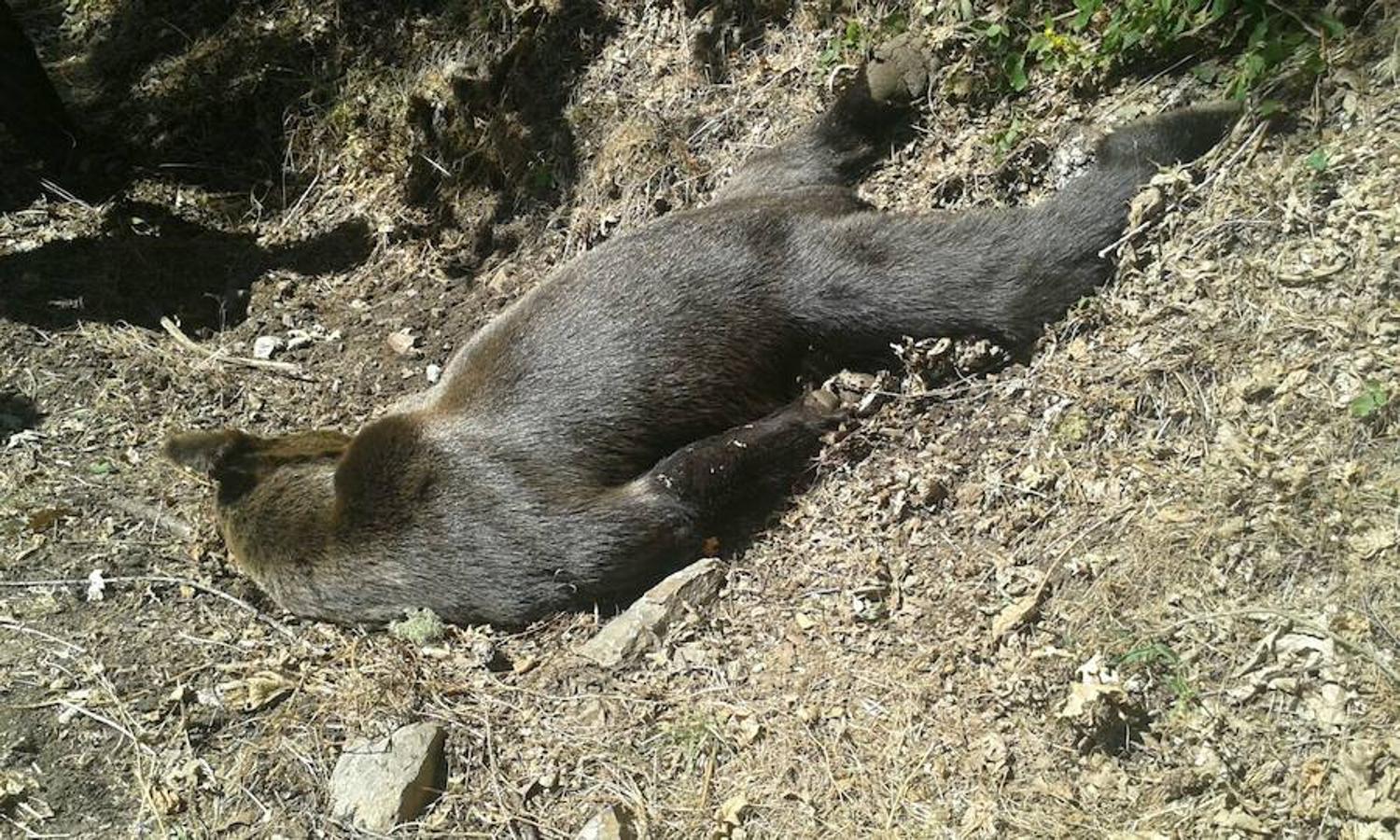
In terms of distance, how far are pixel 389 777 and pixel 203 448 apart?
7.40 feet

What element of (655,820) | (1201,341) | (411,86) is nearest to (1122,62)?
(1201,341)

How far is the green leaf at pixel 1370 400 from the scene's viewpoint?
11.7 feet

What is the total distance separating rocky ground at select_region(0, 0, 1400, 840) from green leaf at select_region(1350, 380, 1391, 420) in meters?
0.02

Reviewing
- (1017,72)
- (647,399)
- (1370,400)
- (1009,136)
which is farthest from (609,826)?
(1017,72)

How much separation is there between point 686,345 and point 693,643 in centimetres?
139

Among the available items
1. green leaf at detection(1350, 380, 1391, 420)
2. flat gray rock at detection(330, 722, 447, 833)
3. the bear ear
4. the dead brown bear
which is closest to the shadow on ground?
the bear ear

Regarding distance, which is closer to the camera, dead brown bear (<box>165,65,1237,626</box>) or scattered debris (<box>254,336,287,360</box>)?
dead brown bear (<box>165,65,1237,626</box>)

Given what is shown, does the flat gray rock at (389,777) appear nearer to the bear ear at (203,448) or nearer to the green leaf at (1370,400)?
the bear ear at (203,448)

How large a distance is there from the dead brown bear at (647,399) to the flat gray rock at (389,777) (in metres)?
0.72

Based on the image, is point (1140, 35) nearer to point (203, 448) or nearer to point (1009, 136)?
point (1009, 136)

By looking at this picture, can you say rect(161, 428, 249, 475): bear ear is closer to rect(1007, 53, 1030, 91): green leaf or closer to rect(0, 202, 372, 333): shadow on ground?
rect(0, 202, 372, 333): shadow on ground

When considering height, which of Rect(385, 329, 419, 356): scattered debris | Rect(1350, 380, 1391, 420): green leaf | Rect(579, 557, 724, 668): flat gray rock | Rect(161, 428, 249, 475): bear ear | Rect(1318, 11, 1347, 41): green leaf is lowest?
Rect(579, 557, 724, 668): flat gray rock

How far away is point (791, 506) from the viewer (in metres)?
5.20

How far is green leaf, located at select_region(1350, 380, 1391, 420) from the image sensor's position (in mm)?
3557
